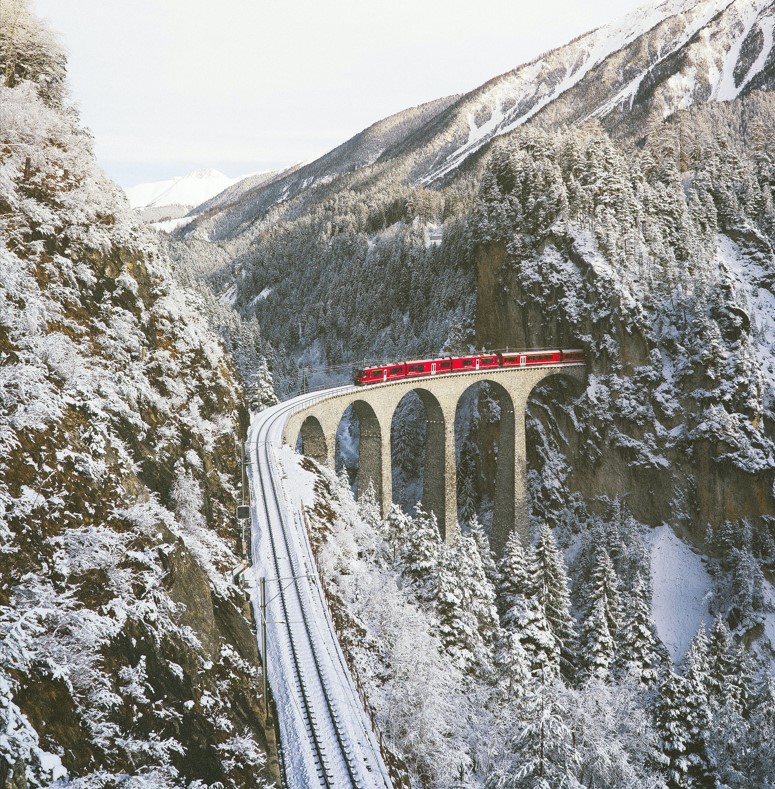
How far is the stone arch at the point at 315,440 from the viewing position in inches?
1956

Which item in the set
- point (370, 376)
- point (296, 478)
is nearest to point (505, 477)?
point (370, 376)

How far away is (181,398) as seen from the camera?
26.7 meters

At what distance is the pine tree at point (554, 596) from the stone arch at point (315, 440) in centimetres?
1940

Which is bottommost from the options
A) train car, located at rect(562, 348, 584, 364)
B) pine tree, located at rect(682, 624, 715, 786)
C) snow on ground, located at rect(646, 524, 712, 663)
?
snow on ground, located at rect(646, 524, 712, 663)

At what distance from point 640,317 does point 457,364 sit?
23.2m

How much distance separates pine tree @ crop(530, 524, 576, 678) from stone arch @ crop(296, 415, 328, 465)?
19.4 m

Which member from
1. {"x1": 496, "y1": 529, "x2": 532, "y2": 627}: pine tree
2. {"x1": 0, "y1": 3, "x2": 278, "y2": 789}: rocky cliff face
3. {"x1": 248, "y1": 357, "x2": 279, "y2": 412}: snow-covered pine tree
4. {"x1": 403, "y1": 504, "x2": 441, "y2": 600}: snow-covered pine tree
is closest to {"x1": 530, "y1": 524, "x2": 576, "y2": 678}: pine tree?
{"x1": 496, "y1": 529, "x2": 532, "y2": 627}: pine tree

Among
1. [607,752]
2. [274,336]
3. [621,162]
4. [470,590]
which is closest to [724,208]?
[621,162]

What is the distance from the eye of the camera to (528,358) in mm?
61438

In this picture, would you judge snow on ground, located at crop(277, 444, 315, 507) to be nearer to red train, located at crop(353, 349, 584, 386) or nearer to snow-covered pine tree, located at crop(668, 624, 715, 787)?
red train, located at crop(353, 349, 584, 386)

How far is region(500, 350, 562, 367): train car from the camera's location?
59.3 metres

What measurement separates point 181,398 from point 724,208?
3005 inches

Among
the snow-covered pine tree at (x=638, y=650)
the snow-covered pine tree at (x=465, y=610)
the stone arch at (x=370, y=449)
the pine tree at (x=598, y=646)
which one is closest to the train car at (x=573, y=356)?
the stone arch at (x=370, y=449)

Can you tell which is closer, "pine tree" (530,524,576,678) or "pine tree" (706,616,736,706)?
"pine tree" (706,616,736,706)
